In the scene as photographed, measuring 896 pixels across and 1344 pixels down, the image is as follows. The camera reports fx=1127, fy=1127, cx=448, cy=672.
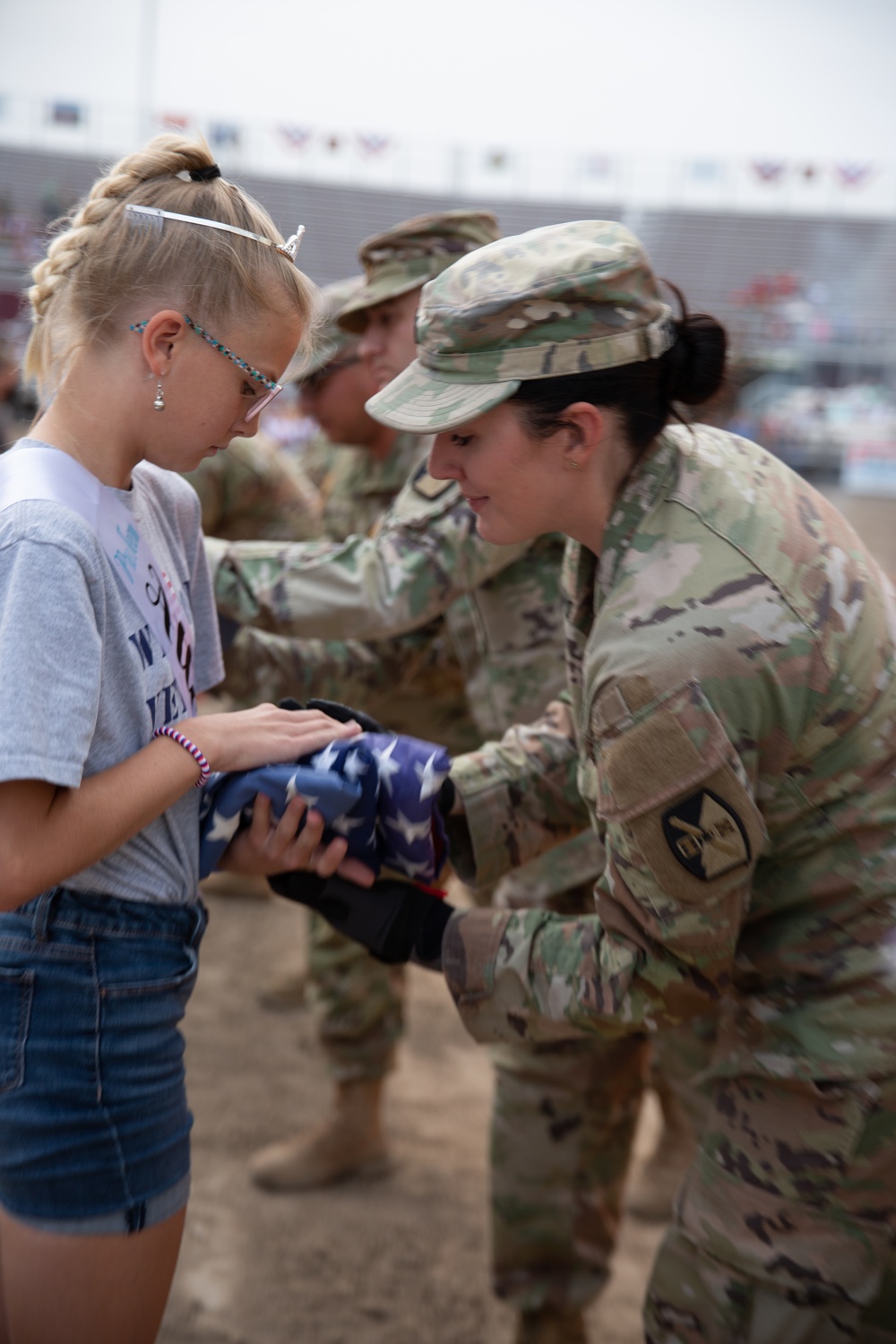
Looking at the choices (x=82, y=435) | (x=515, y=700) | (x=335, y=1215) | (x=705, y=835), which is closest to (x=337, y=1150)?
(x=335, y=1215)

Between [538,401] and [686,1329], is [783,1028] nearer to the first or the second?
[686,1329]

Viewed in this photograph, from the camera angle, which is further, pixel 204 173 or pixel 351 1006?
pixel 351 1006

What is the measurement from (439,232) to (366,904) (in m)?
1.75

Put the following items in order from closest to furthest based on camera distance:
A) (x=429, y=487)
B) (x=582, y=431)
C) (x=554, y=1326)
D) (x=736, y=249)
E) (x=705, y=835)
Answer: (x=705, y=835) → (x=582, y=431) → (x=554, y=1326) → (x=429, y=487) → (x=736, y=249)

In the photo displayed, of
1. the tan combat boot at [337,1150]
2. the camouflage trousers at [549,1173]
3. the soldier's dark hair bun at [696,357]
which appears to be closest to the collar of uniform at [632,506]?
the soldier's dark hair bun at [696,357]

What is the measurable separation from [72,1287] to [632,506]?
122 cm

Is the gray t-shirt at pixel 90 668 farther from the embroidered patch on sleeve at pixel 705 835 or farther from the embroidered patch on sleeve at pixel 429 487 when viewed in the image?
the embroidered patch on sleeve at pixel 429 487

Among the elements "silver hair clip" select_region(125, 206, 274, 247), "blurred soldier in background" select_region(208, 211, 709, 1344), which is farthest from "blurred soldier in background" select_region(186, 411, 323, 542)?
"silver hair clip" select_region(125, 206, 274, 247)

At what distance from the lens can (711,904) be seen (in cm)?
149

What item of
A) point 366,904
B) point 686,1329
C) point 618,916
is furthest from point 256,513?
point 686,1329

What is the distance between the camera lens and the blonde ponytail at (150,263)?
1357 millimetres

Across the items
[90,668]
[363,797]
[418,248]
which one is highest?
[418,248]

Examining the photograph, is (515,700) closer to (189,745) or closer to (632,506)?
(632,506)

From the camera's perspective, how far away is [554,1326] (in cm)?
239
